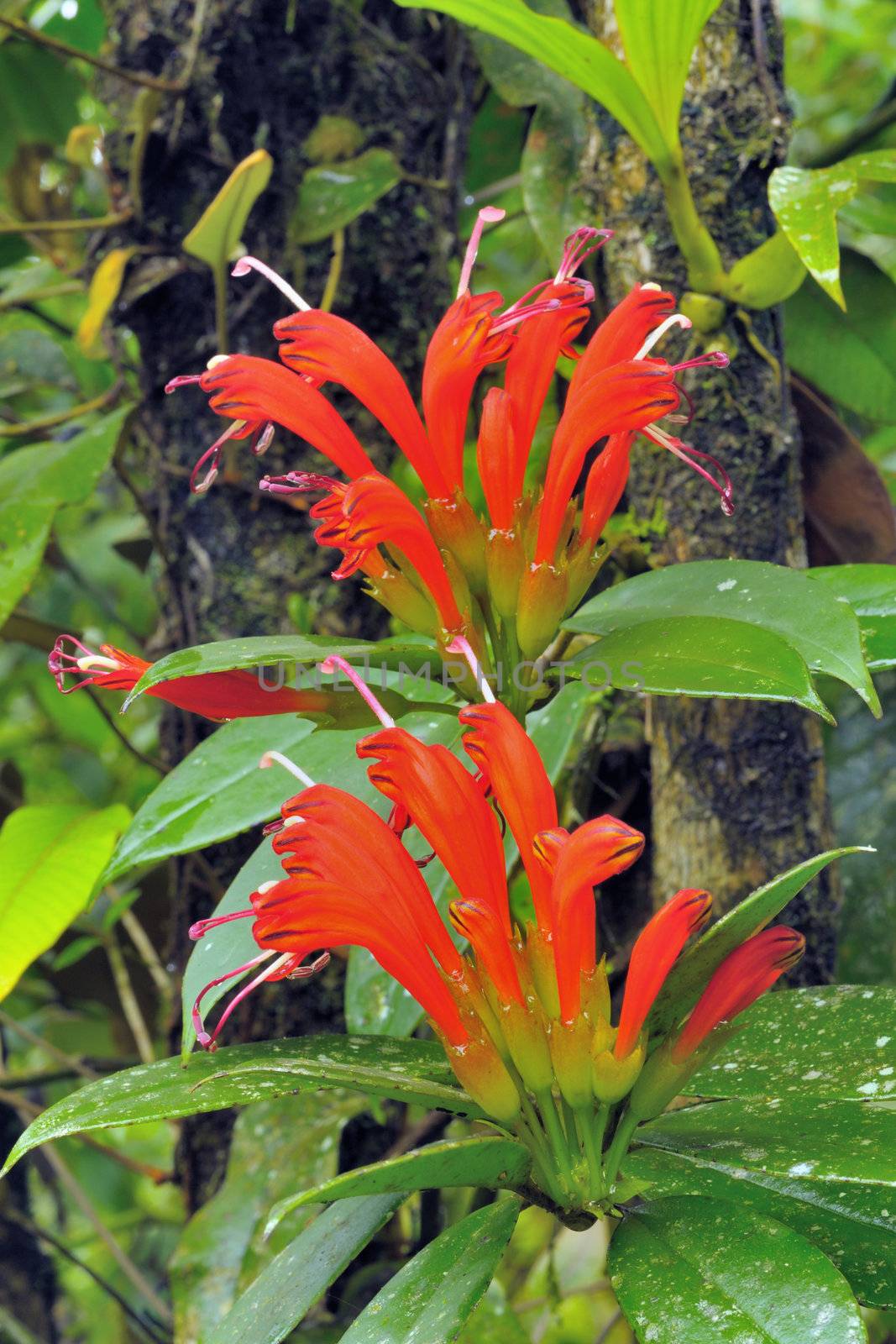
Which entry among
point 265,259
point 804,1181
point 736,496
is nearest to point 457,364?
point 736,496

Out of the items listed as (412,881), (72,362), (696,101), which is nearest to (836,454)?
(696,101)

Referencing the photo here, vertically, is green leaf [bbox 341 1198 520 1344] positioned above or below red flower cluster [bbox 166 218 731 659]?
below

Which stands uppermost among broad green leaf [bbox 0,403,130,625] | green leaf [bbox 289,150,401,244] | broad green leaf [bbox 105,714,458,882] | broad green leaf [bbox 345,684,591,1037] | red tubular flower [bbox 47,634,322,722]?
green leaf [bbox 289,150,401,244]

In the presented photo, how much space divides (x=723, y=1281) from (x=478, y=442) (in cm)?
33

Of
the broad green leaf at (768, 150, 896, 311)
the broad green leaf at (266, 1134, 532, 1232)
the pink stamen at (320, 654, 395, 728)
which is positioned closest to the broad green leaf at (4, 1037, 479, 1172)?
the broad green leaf at (266, 1134, 532, 1232)

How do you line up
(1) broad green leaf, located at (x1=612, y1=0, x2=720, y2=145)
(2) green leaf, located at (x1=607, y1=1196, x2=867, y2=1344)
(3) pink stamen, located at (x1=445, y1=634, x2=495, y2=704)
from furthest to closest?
(1) broad green leaf, located at (x1=612, y1=0, x2=720, y2=145) → (3) pink stamen, located at (x1=445, y1=634, x2=495, y2=704) → (2) green leaf, located at (x1=607, y1=1196, x2=867, y2=1344)

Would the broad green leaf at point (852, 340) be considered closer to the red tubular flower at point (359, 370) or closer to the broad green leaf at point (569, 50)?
the broad green leaf at point (569, 50)

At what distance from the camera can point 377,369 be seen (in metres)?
0.51

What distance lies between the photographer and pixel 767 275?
65 cm

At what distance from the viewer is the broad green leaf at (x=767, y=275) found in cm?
64

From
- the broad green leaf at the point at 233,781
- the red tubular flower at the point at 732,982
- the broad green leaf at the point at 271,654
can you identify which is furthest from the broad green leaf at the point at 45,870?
the red tubular flower at the point at 732,982

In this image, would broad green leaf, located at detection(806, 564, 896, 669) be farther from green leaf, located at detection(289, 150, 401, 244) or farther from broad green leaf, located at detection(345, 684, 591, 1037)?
green leaf, located at detection(289, 150, 401, 244)

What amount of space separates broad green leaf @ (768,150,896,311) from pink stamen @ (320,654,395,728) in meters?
0.28

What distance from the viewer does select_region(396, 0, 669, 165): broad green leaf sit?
58 centimetres
